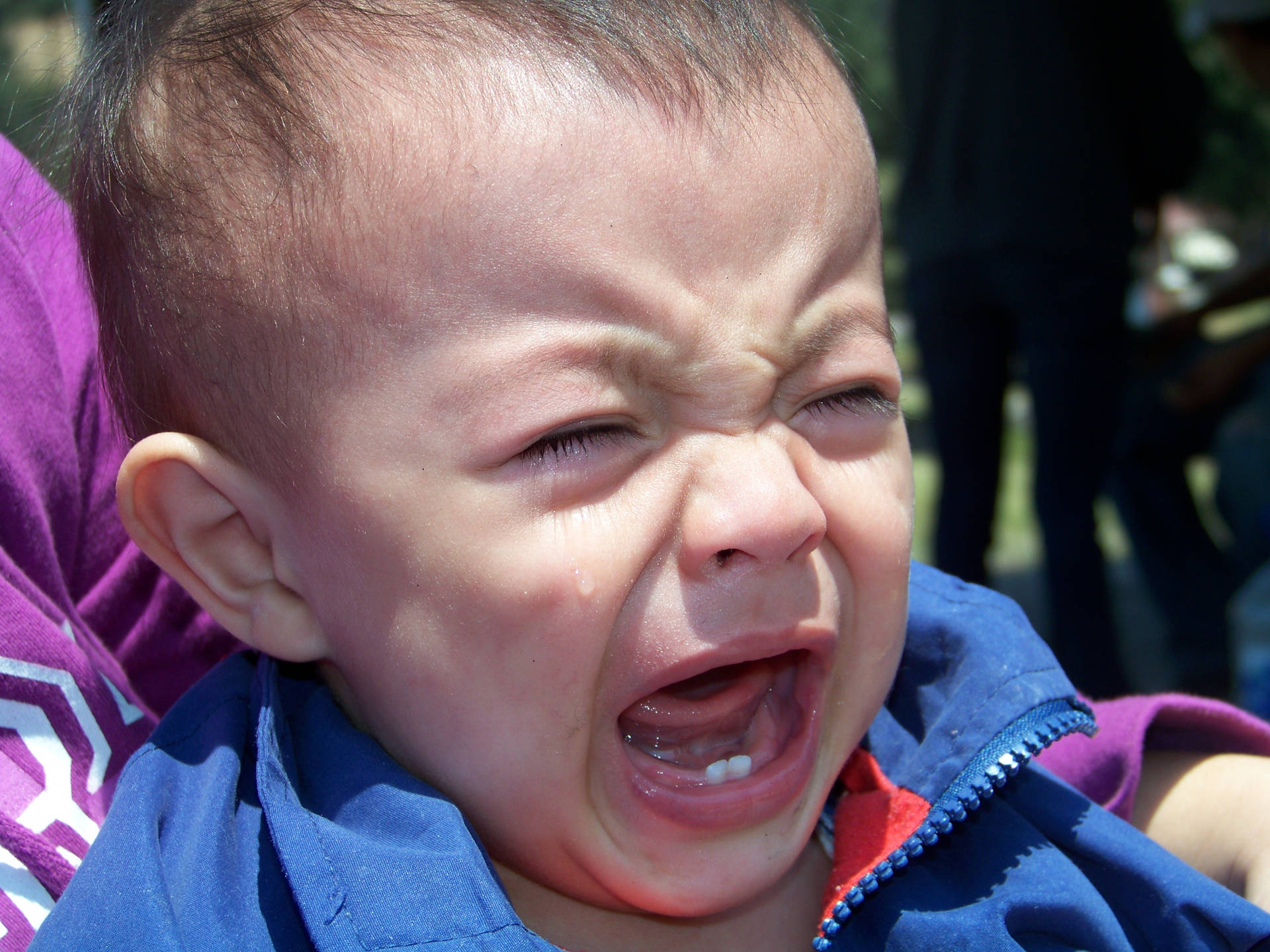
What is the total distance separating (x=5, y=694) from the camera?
103 centimetres

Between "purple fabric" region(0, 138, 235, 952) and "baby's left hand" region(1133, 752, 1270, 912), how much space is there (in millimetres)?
1013

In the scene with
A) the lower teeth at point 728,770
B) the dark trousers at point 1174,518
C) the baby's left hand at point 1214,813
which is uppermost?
the lower teeth at point 728,770

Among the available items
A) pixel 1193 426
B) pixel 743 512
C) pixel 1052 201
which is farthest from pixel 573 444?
pixel 1193 426

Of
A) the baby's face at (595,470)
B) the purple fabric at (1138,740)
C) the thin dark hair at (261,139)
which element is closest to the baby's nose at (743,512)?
the baby's face at (595,470)

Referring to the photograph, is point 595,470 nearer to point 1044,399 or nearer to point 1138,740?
point 1138,740

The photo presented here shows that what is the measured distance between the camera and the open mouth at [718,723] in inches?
41.7

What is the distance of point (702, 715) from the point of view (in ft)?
3.58

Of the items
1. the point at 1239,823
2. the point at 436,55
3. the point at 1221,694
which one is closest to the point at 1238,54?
the point at 1221,694

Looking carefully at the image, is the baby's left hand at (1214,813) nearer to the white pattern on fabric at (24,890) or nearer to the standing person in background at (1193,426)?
the white pattern on fabric at (24,890)

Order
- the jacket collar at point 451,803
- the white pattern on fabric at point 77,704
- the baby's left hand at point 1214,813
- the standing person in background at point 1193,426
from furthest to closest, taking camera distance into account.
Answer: the standing person in background at point 1193,426
the baby's left hand at point 1214,813
the white pattern on fabric at point 77,704
the jacket collar at point 451,803

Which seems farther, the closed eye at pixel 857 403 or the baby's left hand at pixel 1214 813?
the baby's left hand at pixel 1214 813

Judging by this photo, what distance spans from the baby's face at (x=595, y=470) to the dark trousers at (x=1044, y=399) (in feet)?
8.35

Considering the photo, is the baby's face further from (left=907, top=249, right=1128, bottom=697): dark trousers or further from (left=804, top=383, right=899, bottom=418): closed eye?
(left=907, top=249, right=1128, bottom=697): dark trousers

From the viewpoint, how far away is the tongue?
1.08 metres
